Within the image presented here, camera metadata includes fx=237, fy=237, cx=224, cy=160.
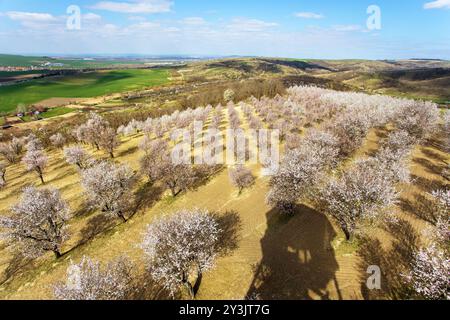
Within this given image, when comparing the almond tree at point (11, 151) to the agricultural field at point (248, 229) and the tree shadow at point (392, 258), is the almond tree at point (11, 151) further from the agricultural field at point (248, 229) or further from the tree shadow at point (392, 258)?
the tree shadow at point (392, 258)

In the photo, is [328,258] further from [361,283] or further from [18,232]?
[18,232]

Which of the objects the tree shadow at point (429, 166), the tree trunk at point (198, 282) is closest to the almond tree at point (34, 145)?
the tree trunk at point (198, 282)

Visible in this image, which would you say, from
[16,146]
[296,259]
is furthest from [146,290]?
[16,146]

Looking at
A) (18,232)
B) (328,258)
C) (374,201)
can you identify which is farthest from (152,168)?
(374,201)
